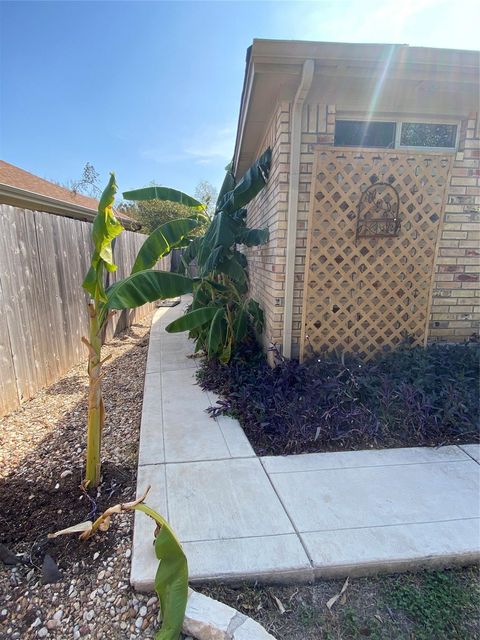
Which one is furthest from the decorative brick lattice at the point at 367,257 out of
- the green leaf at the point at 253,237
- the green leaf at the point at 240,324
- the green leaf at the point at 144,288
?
the green leaf at the point at 144,288

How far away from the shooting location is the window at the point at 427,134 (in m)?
4.12

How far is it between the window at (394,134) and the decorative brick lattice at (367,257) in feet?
0.94

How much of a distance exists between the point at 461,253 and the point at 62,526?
501cm

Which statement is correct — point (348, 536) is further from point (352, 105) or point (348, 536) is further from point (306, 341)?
point (352, 105)

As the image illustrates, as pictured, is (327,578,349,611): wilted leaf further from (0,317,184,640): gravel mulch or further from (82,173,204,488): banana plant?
(82,173,204,488): banana plant

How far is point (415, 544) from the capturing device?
80.3 inches

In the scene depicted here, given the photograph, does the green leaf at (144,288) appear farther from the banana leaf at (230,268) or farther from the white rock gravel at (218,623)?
the white rock gravel at (218,623)

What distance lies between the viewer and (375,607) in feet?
5.72

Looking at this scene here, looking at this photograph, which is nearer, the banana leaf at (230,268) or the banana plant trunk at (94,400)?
the banana plant trunk at (94,400)

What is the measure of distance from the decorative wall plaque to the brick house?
12 mm

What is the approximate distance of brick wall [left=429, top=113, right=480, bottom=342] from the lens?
4125 mm

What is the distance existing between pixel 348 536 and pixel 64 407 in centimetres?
343

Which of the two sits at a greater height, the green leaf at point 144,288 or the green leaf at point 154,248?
the green leaf at point 154,248

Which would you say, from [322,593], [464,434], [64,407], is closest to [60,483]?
[64,407]
